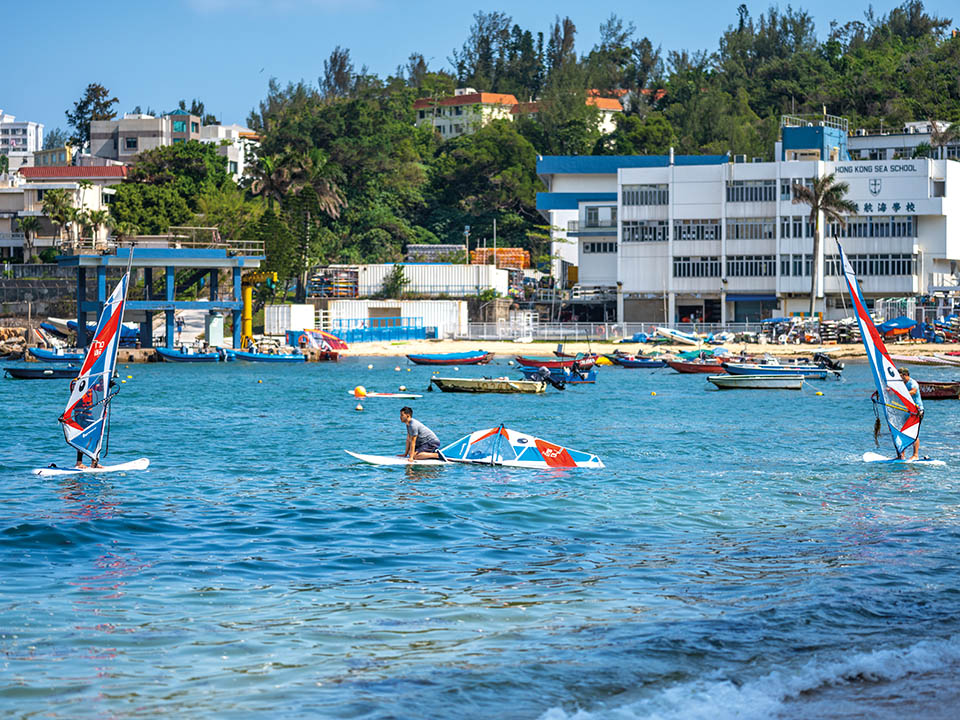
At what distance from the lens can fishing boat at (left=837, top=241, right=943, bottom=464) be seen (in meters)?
26.3

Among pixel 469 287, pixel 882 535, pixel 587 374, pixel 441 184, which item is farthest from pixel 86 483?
pixel 441 184

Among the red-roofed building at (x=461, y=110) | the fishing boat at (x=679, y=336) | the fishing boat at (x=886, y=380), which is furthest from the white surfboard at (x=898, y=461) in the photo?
the red-roofed building at (x=461, y=110)

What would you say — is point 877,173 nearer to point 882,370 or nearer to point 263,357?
point 263,357

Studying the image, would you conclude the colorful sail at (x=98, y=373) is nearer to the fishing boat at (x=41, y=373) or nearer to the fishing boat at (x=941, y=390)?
the fishing boat at (x=941, y=390)

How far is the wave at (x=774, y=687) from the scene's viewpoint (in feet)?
35.8

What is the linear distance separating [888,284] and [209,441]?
238ft

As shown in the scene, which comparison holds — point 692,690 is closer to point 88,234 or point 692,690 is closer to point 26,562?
point 26,562

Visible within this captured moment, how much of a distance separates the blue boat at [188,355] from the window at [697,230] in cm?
4027

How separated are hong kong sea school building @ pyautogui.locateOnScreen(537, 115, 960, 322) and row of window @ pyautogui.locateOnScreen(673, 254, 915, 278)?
0.28 feet

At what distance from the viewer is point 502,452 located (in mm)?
27469

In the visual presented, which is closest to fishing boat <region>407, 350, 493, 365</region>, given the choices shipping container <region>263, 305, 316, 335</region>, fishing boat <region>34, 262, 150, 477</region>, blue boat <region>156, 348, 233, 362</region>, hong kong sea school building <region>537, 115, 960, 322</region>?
blue boat <region>156, 348, 233, 362</region>

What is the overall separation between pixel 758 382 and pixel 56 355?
4631cm

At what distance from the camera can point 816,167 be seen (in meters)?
93.7

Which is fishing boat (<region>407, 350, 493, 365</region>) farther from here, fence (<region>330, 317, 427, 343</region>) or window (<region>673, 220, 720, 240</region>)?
window (<region>673, 220, 720, 240</region>)
